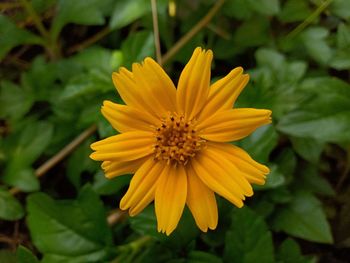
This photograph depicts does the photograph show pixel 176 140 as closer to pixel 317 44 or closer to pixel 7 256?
pixel 317 44

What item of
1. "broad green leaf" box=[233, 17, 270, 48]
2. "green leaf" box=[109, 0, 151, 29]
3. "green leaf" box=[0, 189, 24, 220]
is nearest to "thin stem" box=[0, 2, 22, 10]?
"green leaf" box=[109, 0, 151, 29]

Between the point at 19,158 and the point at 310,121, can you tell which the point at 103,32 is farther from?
the point at 310,121

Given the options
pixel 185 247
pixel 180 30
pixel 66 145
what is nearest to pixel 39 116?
pixel 66 145

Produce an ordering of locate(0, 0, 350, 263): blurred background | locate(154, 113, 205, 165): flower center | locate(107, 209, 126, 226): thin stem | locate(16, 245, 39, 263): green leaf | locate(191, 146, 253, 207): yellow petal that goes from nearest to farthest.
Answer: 1. locate(191, 146, 253, 207): yellow petal
2. locate(154, 113, 205, 165): flower center
3. locate(16, 245, 39, 263): green leaf
4. locate(0, 0, 350, 263): blurred background
5. locate(107, 209, 126, 226): thin stem

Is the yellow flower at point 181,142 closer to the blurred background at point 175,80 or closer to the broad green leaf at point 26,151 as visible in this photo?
the blurred background at point 175,80

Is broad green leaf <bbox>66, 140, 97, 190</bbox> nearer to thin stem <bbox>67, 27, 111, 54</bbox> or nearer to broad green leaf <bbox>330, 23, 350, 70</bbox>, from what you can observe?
thin stem <bbox>67, 27, 111, 54</bbox>

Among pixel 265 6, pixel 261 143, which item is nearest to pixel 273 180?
pixel 261 143
